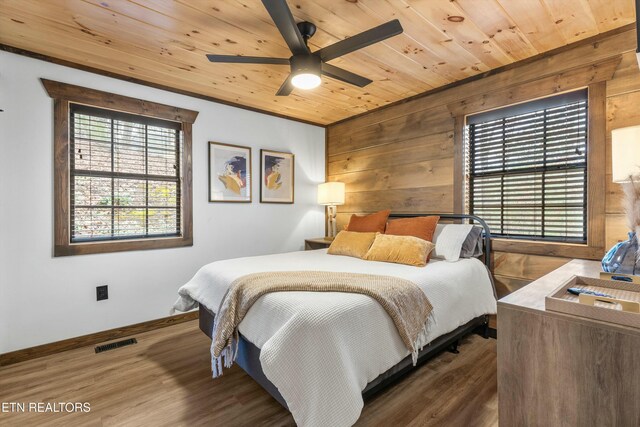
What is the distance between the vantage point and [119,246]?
282 centimetres

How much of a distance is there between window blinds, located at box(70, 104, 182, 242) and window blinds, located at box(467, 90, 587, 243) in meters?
3.01

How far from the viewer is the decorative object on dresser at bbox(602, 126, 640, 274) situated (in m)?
1.48

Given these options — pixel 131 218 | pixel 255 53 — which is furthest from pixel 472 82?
pixel 131 218

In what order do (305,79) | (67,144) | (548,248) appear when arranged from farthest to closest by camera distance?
(67,144)
(548,248)
(305,79)

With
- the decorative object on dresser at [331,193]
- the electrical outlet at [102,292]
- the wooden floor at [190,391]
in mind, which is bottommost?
the wooden floor at [190,391]

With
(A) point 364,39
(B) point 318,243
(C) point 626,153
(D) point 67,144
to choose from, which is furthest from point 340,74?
(D) point 67,144

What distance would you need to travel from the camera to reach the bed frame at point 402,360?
1.63m

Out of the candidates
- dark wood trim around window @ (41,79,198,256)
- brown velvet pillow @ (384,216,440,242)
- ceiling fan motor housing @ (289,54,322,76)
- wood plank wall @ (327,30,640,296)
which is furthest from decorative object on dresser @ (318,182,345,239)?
ceiling fan motor housing @ (289,54,322,76)

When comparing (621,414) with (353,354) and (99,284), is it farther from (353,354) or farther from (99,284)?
(99,284)

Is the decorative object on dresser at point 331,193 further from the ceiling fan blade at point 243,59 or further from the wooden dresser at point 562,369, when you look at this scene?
the wooden dresser at point 562,369

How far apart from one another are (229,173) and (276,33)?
1730 mm

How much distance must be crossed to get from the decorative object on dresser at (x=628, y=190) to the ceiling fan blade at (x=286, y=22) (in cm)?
185

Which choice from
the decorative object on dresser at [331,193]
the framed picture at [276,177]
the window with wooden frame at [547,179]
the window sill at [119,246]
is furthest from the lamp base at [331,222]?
the window sill at [119,246]

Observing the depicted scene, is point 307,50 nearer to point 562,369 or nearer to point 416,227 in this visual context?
point 416,227
